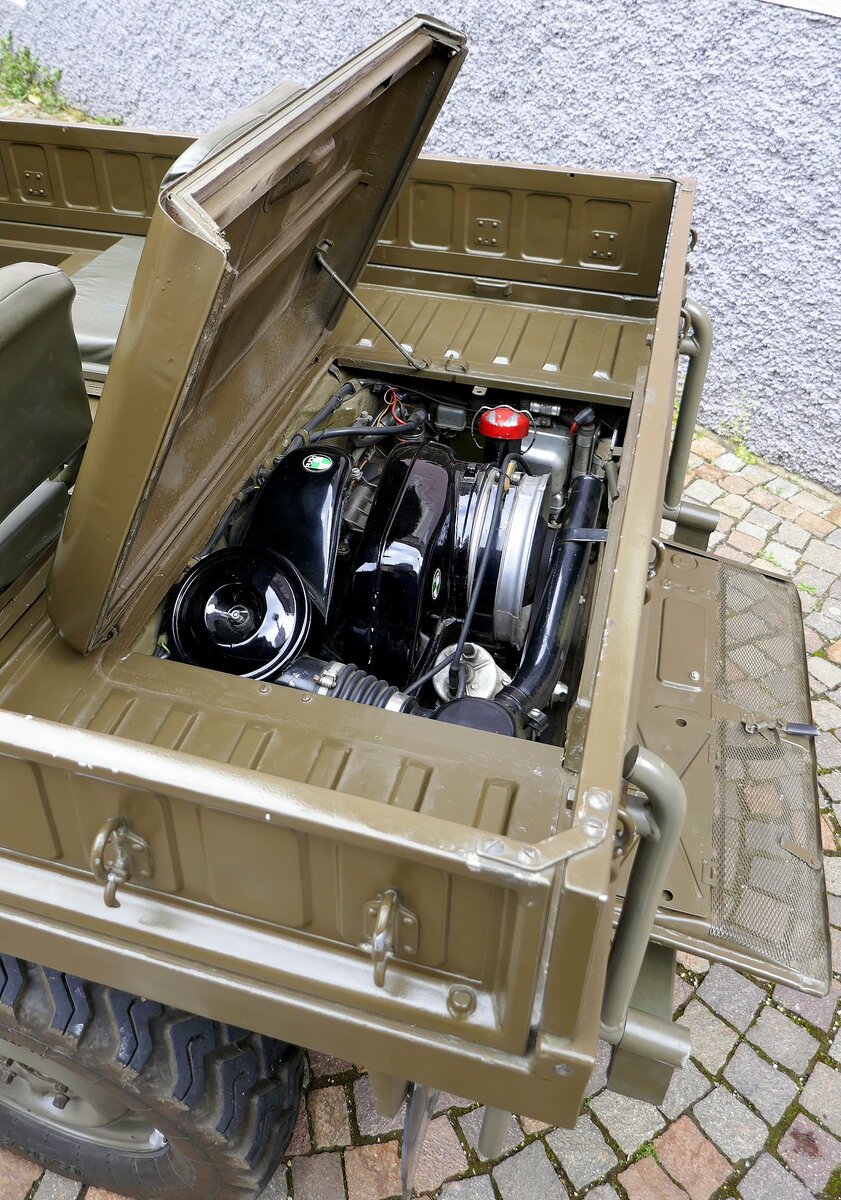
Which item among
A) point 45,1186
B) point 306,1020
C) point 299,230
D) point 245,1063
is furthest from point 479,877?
point 45,1186

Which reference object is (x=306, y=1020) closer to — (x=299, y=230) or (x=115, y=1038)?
(x=115, y=1038)

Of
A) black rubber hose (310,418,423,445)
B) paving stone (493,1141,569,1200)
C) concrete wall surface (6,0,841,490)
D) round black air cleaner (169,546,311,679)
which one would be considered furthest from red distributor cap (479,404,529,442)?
concrete wall surface (6,0,841,490)

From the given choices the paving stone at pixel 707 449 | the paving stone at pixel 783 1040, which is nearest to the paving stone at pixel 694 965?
the paving stone at pixel 783 1040

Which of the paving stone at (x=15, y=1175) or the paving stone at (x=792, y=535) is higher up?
the paving stone at (x=792, y=535)

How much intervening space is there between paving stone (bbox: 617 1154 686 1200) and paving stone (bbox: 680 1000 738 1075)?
34 cm

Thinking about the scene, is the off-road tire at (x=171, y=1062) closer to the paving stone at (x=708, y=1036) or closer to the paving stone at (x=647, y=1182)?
the paving stone at (x=647, y=1182)

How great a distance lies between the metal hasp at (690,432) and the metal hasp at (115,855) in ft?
6.34

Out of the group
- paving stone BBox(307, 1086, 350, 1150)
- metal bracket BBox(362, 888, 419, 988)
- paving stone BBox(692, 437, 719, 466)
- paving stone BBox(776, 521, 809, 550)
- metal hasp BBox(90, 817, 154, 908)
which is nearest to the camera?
metal bracket BBox(362, 888, 419, 988)

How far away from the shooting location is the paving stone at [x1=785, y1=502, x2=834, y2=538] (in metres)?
4.48

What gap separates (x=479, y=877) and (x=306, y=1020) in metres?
0.49

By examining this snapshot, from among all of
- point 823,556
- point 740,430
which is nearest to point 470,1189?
point 823,556

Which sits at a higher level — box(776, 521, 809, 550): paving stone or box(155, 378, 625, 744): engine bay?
box(155, 378, 625, 744): engine bay

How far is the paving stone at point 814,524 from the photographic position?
4.48 meters

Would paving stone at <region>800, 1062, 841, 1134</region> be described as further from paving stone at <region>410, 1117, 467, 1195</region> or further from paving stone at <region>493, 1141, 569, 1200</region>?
paving stone at <region>410, 1117, 467, 1195</region>
